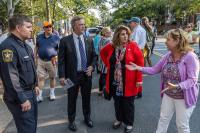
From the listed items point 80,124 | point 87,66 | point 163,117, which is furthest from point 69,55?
point 163,117

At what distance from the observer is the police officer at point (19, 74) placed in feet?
11.6

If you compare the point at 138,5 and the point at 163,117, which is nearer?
the point at 163,117

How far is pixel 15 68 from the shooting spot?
356cm

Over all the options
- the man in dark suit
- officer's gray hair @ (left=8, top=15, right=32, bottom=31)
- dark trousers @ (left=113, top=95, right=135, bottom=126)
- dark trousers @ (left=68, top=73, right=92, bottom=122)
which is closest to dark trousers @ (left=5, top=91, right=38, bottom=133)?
officer's gray hair @ (left=8, top=15, right=32, bottom=31)

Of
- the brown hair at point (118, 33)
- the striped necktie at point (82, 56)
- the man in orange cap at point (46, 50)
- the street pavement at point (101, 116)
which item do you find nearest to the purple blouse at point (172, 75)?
the brown hair at point (118, 33)

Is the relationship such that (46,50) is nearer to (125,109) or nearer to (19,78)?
(125,109)

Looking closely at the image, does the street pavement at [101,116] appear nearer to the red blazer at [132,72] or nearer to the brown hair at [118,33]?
the red blazer at [132,72]

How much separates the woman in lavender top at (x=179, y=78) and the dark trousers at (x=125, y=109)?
107 centimetres

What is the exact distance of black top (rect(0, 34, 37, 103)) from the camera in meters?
3.52

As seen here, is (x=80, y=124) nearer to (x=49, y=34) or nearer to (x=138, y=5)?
(x=49, y=34)

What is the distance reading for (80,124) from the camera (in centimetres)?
Result: 586

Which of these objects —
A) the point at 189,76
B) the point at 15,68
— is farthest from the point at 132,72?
the point at 15,68

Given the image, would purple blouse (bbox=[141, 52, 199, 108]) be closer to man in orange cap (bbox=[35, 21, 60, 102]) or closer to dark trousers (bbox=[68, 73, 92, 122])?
dark trousers (bbox=[68, 73, 92, 122])

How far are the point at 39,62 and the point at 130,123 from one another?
305 centimetres
